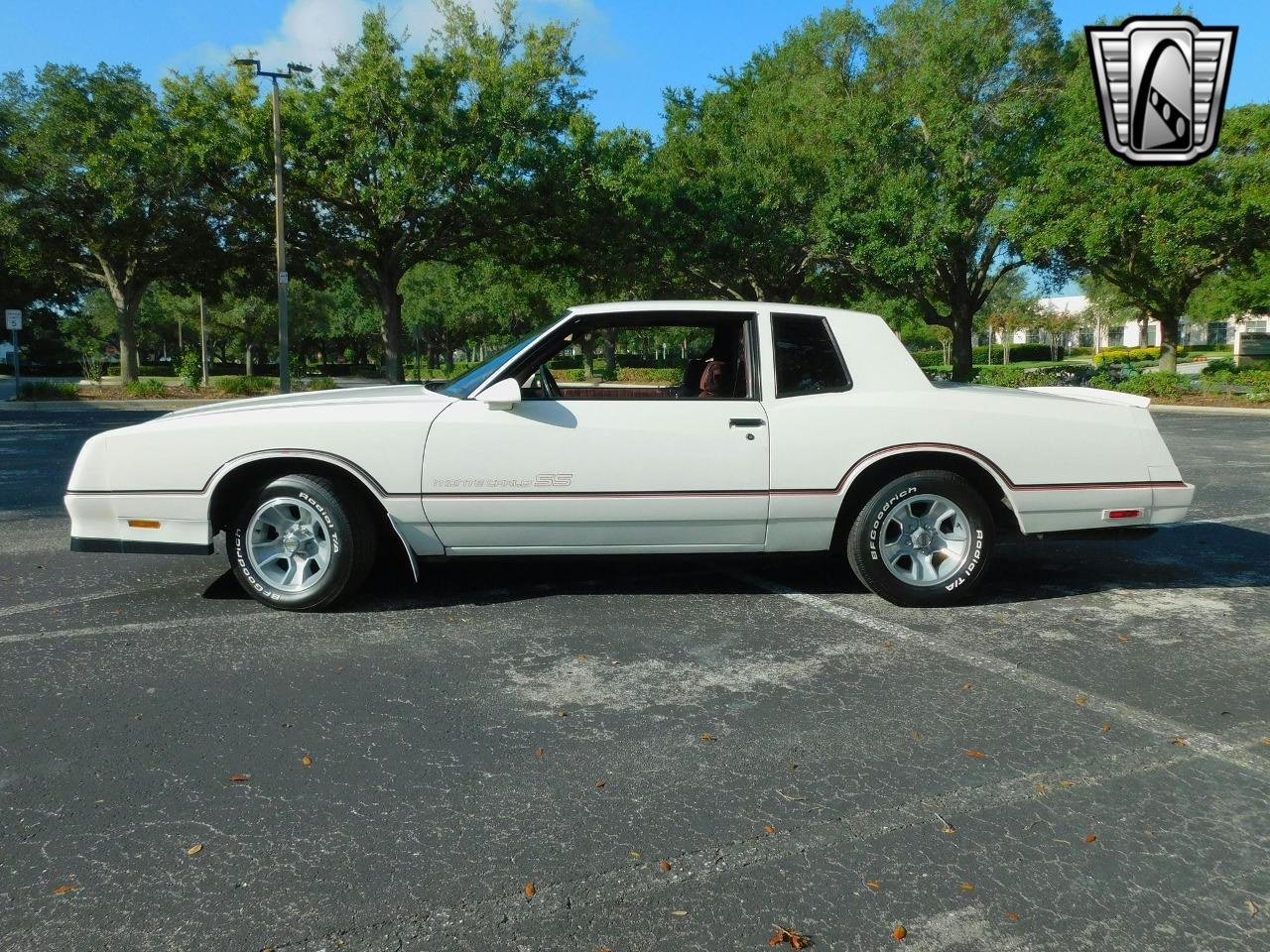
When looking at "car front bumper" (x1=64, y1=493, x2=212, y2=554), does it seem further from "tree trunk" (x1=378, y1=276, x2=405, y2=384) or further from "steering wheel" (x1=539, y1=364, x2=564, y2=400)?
"tree trunk" (x1=378, y1=276, x2=405, y2=384)

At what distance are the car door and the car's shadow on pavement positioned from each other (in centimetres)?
59

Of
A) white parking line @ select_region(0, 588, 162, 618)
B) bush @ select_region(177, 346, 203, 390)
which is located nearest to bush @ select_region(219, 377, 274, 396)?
bush @ select_region(177, 346, 203, 390)

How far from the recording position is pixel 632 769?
3234 mm

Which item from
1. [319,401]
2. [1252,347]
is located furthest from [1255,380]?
[1252,347]

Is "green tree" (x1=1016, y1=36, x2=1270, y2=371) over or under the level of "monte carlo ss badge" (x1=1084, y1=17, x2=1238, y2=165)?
over

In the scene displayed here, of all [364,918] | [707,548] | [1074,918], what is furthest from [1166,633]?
[364,918]

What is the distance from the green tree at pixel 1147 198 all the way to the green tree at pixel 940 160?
110 centimetres

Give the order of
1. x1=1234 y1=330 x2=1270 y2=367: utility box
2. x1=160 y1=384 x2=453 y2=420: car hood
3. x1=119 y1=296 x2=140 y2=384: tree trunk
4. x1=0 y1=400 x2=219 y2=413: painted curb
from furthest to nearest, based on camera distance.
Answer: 1. x1=1234 y1=330 x2=1270 y2=367: utility box
2. x1=119 y1=296 x2=140 y2=384: tree trunk
3. x1=0 y1=400 x2=219 y2=413: painted curb
4. x1=160 y1=384 x2=453 y2=420: car hood

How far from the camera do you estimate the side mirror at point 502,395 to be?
189 inches

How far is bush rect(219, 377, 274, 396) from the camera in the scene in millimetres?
31061

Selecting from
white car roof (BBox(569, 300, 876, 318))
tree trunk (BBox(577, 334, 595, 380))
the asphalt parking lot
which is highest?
white car roof (BBox(569, 300, 876, 318))

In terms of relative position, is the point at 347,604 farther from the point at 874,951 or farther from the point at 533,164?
the point at 533,164

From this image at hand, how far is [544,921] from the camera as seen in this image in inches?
93.7

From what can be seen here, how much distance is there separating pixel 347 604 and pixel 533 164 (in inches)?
866
